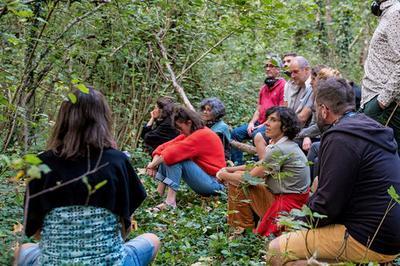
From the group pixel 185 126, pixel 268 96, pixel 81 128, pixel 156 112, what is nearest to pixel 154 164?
pixel 185 126

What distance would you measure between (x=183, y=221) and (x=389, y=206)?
2.70 m

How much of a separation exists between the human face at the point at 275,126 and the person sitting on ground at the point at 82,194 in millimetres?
2291

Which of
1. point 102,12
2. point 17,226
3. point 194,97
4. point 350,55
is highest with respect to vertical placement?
point 102,12

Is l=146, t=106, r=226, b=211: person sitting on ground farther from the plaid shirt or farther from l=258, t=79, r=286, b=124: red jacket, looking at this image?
the plaid shirt

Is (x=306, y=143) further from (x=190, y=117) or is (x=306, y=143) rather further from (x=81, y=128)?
(x=81, y=128)

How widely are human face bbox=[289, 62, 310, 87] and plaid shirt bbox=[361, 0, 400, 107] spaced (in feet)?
6.07

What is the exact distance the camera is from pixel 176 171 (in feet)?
23.8

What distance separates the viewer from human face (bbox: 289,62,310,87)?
7.34 m

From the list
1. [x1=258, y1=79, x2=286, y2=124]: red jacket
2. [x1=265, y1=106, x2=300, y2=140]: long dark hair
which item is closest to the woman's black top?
[x1=265, y1=106, x2=300, y2=140]: long dark hair

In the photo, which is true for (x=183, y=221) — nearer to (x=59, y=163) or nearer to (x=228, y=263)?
(x=228, y=263)

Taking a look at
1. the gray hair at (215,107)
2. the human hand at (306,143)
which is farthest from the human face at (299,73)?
the gray hair at (215,107)

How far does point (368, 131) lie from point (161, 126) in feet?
16.4

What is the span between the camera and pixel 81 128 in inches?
136

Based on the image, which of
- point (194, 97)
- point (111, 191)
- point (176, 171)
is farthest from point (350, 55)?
point (111, 191)
